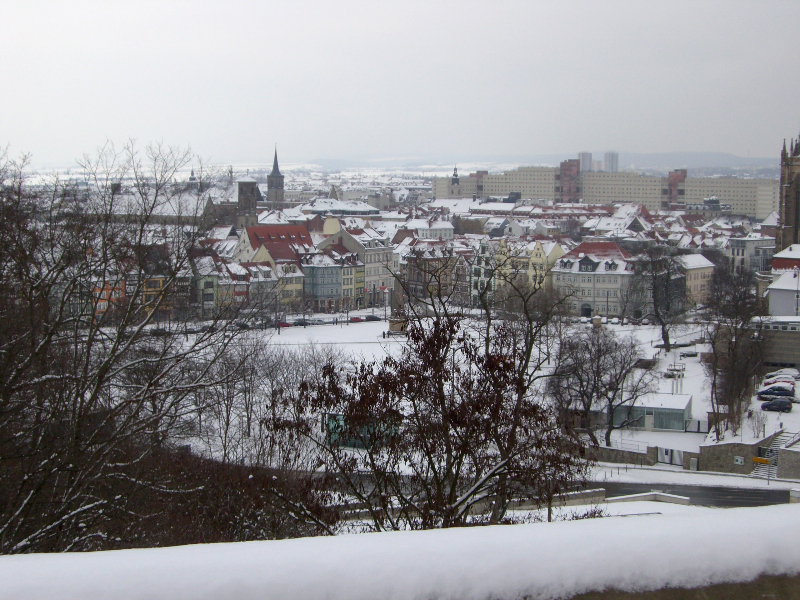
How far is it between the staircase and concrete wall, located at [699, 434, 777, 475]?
20cm

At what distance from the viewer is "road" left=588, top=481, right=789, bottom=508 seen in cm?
1441

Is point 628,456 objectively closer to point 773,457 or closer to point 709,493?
point 773,457

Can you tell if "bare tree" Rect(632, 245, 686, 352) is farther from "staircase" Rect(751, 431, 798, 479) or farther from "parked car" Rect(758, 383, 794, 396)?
"staircase" Rect(751, 431, 798, 479)

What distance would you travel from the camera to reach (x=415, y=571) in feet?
6.59

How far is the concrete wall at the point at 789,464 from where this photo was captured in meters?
16.8

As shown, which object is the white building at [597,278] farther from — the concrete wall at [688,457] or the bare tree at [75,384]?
the bare tree at [75,384]

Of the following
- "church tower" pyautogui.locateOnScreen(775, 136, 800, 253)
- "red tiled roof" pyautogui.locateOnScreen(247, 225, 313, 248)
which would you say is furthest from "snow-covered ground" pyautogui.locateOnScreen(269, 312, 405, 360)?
"church tower" pyautogui.locateOnScreen(775, 136, 800, 253)

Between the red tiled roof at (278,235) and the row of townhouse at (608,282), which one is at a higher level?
the red tiled roof at (278,235)

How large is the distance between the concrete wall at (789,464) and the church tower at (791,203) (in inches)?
1234

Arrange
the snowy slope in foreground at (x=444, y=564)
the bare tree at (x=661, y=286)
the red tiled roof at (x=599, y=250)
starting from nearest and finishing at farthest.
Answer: the snowy slope in foreground at (x=444, y=564), the bare tree at (x=661, y=286), the red tiled roof at (x=599, y=250)

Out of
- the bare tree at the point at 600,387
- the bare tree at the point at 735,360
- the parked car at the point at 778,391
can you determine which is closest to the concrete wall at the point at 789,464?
the bare tree at the point at 735,360

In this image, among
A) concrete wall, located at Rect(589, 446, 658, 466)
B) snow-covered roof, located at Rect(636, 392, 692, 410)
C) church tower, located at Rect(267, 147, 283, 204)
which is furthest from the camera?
church tower, located at Rect(267, 147, 283, 204)

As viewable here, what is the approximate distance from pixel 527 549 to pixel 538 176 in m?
146

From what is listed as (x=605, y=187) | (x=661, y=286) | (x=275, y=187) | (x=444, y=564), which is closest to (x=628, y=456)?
(x=444, y=564)
